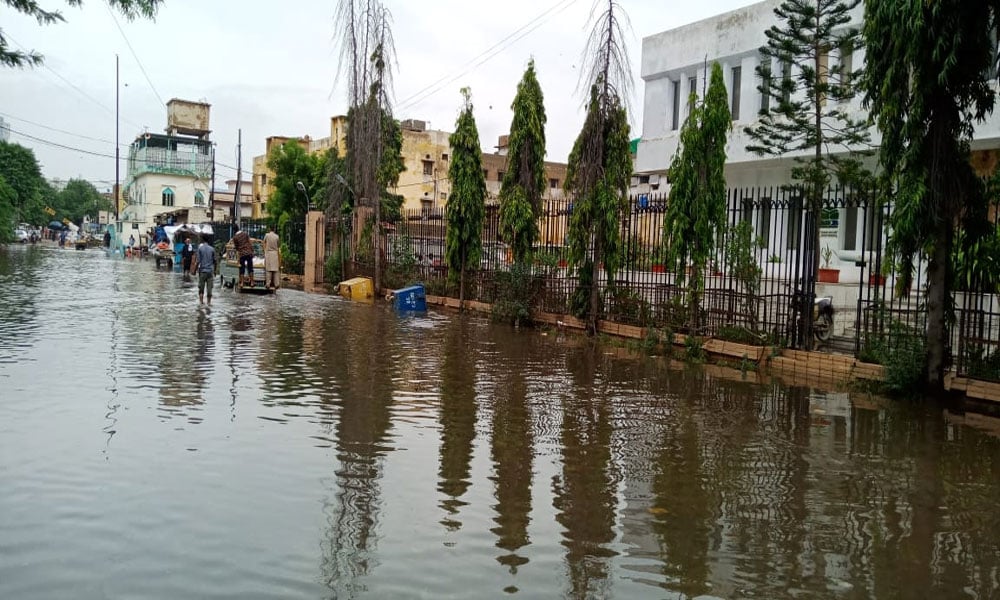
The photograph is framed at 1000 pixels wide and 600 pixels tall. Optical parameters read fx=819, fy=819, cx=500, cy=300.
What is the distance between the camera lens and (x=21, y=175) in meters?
71.7

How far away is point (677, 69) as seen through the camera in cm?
2536

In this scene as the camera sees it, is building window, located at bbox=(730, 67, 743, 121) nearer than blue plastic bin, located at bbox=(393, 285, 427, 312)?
No

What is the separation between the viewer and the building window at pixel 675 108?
26172mm

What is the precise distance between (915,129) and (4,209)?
63.3 meters

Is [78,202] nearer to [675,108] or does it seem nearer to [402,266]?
[402,266]

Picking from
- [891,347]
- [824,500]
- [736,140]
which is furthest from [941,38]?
[736,140]

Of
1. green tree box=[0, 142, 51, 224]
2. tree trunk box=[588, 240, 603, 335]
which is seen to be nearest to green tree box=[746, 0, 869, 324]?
tree trunk box=[588, 240, 603, 335]

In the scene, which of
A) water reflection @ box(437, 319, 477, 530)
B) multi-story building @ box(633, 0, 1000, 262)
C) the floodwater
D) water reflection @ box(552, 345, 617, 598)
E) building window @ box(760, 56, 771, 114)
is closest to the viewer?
the floodwater

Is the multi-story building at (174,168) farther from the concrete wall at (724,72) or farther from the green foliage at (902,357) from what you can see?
the green foliage at (902,357)

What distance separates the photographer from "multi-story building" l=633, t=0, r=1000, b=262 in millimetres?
21828

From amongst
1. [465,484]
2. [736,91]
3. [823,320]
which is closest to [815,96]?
[736,91]

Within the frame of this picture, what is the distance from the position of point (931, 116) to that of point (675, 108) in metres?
17.1

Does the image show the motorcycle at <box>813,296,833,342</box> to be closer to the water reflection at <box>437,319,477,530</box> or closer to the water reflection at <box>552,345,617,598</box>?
the water reflection at <box>552,345,617,598</box>

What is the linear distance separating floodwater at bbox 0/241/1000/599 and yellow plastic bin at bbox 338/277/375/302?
12.6m
